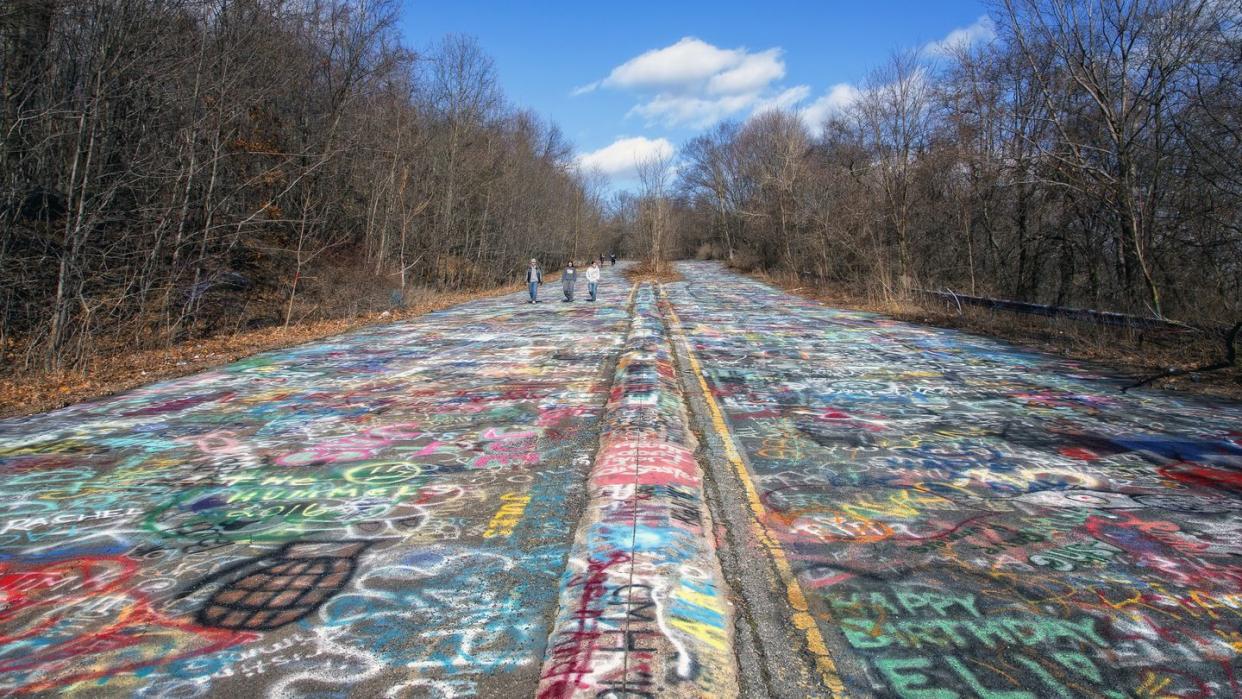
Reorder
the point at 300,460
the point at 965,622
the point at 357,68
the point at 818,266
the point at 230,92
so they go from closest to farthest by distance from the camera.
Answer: the point at 965,622 → the point at 300,460 → the point at 230,92 → the point at 357,68 → the point at 818,266

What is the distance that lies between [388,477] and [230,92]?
1507 cm

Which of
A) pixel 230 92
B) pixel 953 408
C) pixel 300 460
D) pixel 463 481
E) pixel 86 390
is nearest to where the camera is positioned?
pixel 463 481

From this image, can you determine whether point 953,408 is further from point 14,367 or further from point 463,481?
point 14,367

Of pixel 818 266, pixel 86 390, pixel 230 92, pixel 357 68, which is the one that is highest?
pixel 357 68

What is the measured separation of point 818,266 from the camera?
3381cm

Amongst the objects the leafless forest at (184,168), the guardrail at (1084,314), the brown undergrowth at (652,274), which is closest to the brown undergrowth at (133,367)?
the leafless forest at (184,168)

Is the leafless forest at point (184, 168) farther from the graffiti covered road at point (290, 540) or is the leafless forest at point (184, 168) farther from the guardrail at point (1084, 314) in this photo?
the guardrail at point (1084, 314)

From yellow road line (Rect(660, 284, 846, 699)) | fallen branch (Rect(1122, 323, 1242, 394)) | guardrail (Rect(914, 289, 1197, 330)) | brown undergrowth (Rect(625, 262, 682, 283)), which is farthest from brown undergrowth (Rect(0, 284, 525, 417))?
brown undergrowth (Rect(625, 262, 682, 283))

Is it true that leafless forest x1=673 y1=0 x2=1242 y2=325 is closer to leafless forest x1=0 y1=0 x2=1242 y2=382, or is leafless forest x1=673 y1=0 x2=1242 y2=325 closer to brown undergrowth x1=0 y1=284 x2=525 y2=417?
leafless forest x1=0 y1=0 x2=1242 y2=382

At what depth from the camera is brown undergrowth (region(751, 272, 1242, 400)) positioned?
906 cm

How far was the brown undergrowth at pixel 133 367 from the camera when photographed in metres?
9.35

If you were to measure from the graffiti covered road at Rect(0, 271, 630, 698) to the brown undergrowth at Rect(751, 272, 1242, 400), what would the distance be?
7945 millimetres

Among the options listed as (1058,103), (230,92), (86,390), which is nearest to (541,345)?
(86,390)

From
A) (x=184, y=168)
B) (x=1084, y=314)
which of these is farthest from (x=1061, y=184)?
(x=184, y=168)
